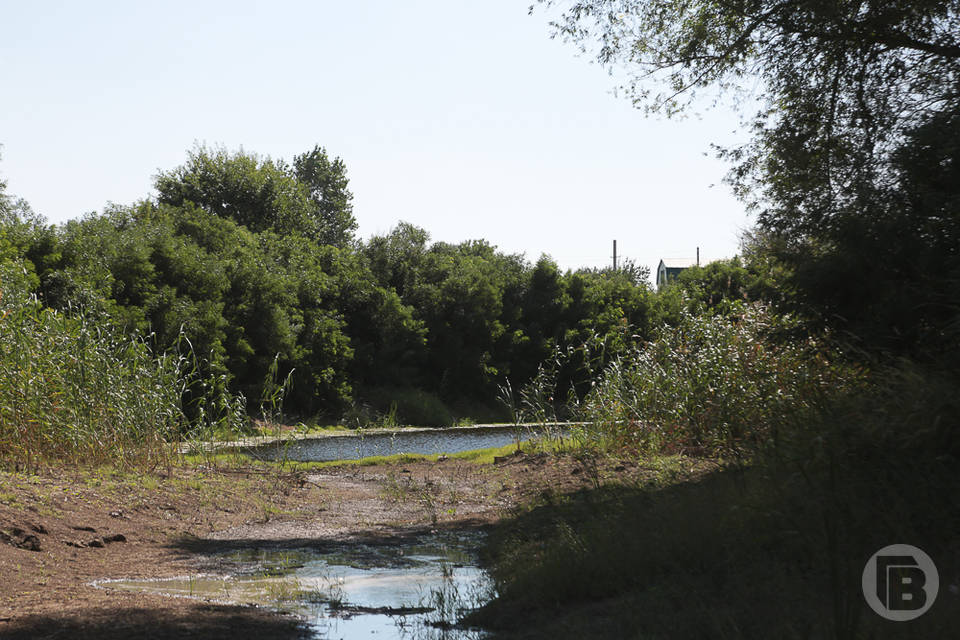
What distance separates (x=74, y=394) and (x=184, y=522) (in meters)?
2.02

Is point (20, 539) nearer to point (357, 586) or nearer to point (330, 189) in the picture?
point (357, 586)

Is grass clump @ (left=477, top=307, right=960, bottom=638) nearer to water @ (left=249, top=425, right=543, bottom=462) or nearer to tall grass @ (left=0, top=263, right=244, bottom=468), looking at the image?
tall grass @ (left=0, top=263, right=244, bottom=468)

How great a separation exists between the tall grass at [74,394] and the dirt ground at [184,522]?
0.45 m

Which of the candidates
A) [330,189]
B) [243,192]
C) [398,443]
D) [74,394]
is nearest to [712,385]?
[74,394]

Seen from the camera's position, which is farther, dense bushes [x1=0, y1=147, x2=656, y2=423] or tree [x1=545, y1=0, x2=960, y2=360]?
dense bushes [x1=0, y1=147, x2=656, y2=423]

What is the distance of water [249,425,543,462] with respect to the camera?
17016 mm

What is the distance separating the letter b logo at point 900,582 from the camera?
11.3 ft

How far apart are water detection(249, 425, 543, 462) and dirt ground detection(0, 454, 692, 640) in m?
4.49

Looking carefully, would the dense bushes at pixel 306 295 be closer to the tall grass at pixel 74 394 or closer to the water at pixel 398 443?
the water at pixel 398 443

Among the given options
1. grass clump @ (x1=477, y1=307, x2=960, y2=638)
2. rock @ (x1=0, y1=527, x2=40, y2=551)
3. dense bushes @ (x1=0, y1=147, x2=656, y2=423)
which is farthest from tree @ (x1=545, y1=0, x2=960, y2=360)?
dense bushes @ (x1=0, y1=147, x2=656, y2=423)

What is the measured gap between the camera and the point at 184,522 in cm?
777

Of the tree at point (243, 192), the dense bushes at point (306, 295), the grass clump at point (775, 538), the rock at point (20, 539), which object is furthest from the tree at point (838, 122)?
the tree at point (243, 192)

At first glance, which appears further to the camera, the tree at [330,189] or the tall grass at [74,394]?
the tree at [330,189]

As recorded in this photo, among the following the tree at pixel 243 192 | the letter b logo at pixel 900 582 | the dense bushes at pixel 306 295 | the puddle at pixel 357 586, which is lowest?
the puddle at pixel 357 586
